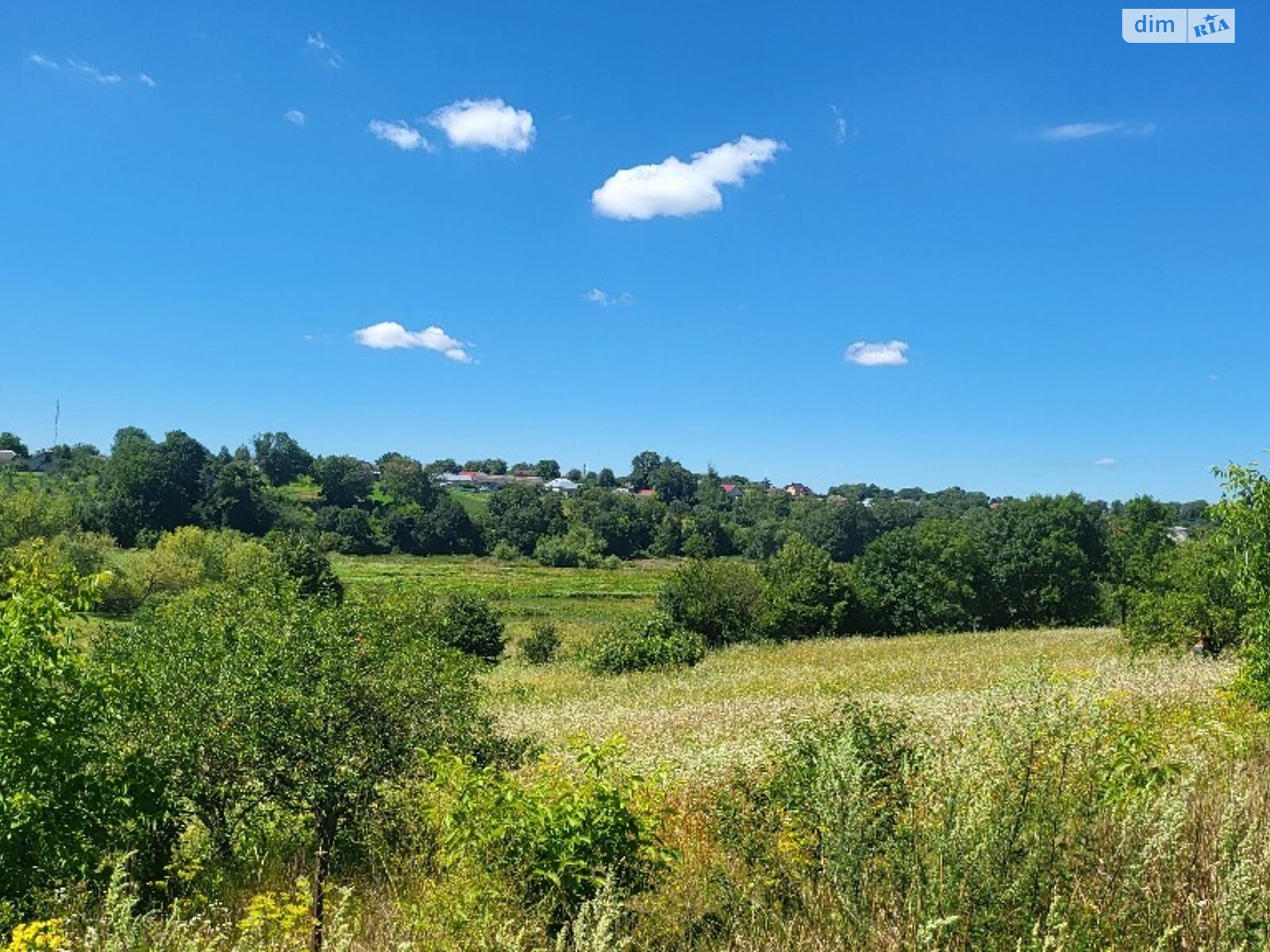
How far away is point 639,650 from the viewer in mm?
37219

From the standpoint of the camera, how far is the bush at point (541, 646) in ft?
141

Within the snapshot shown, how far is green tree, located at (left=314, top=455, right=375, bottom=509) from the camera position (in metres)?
143

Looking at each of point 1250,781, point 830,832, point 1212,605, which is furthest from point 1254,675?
point 1212,605

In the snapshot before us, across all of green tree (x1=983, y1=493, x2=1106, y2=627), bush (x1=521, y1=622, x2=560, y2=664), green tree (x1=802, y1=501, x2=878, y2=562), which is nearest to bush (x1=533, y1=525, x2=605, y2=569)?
green tree (x1=802, y1=501, x2=878, y2=562)

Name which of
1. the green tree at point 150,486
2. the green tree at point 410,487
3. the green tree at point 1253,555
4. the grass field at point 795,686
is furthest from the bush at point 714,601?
the green tree at point 410,487

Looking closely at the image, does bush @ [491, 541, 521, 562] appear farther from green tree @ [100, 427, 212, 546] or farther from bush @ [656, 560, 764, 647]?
bush @ [656, 560, 764, 647]

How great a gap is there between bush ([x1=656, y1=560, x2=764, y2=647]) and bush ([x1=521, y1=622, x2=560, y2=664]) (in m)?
7.12

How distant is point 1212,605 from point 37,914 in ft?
103

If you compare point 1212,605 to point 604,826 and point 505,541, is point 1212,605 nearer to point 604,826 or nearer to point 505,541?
point 604,826

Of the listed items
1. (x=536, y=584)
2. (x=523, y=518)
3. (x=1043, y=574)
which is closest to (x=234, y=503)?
(x=523, y=518)

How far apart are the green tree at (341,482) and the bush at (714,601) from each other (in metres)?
104

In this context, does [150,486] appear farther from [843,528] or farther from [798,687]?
[798,687]

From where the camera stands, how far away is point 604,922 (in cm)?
296

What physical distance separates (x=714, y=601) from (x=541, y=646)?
11.0m
